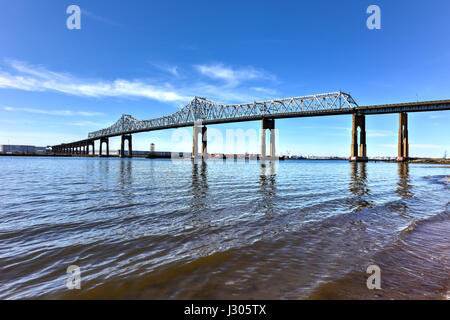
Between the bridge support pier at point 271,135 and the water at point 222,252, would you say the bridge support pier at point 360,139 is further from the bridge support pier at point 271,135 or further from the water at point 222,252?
the water at point 222,252

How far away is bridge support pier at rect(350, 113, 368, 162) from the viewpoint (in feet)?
291

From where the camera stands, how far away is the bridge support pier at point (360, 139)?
291 feet

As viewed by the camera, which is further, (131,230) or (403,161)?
(403,161)

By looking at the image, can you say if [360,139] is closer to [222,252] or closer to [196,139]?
[196,139]

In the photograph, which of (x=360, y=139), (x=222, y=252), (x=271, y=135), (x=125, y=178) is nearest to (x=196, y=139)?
(x=271, y=135)

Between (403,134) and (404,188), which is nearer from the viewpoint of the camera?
(404,188)

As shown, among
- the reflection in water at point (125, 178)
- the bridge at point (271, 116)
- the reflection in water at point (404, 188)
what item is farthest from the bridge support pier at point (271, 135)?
the reflection in water at point (404, 188)

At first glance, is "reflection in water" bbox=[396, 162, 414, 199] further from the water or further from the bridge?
the bridge

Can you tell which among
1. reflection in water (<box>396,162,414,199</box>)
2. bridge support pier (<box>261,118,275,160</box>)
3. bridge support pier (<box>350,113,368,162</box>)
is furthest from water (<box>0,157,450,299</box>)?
bridge support pier (<box>261,118,275,160</box>)

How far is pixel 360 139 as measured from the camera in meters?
91.0

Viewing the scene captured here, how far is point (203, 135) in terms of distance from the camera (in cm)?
13362
